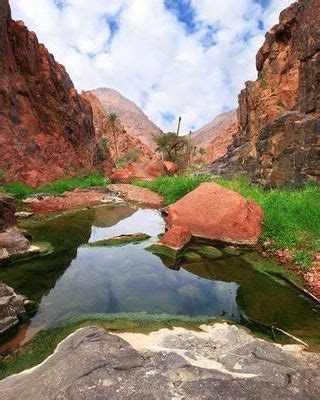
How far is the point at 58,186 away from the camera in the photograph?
Result: 18531mm

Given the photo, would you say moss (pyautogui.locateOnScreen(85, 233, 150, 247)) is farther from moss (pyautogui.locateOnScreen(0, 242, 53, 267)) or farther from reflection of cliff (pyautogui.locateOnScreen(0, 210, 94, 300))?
moss (pyautogui.locateOnScreen(0, 242, 53, 267))

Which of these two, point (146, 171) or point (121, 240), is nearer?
point (121, 240)

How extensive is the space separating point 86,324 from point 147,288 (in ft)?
5.68

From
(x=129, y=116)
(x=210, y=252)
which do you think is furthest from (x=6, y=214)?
(x=129, y=116)

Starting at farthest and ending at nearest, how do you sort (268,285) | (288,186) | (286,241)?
(288,186), (286,241), (268,285)

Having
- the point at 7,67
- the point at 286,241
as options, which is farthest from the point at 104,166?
the point at 286,241

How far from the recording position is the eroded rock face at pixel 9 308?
488 centimetres

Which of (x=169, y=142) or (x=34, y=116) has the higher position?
(x=169, y=142)

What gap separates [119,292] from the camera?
246 inches

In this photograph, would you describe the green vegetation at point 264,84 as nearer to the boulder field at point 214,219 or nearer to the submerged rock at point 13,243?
the boulder field at point 214,219

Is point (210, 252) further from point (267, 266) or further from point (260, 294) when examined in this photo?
point (260, 294)

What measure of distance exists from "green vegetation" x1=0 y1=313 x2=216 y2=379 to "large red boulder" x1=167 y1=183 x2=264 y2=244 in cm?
432

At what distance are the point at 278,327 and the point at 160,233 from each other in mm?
5951

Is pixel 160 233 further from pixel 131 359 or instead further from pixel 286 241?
pixel 131 359
